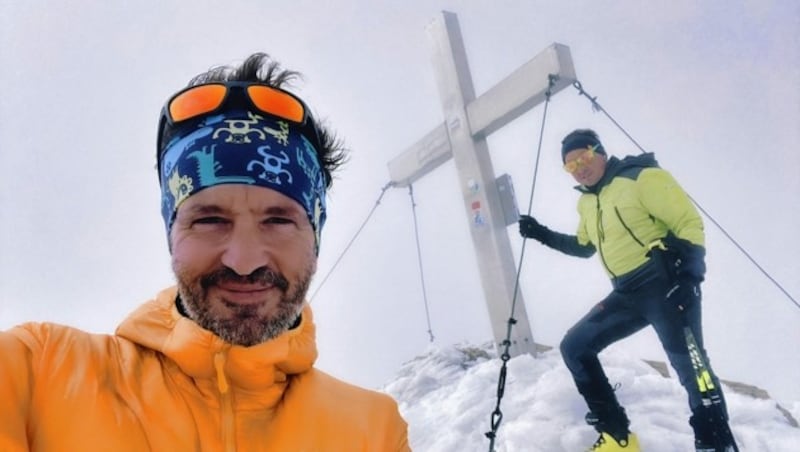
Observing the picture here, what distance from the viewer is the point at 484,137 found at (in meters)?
5.41

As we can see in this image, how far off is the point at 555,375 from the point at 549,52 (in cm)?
293

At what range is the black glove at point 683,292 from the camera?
2943mm

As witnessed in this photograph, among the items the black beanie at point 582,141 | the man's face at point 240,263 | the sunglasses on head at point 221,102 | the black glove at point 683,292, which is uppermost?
the black beanie at point 582,141

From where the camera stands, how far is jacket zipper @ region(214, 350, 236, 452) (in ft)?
3.93

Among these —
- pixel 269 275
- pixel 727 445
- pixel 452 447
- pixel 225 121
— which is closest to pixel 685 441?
pixel 727 445

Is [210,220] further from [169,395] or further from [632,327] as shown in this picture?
[632,327]

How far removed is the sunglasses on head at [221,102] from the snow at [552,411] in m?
2.76

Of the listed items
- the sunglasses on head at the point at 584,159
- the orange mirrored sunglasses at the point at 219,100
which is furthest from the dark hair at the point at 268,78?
the sunglasses on head at the point at 584,159

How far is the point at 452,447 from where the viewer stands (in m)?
3.59

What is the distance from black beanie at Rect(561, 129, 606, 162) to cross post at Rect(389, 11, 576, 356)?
3.67ft

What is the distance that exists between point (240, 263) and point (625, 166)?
9.89 ft

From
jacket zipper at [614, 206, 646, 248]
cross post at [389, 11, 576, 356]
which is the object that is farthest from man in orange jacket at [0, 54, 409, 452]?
cross post at [389, 11, 576, 356]

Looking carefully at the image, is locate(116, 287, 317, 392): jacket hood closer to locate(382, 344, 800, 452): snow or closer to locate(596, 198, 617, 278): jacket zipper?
locate(382, 344, 800, 452): snow

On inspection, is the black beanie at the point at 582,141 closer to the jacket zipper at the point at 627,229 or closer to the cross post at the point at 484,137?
the jacket zipper at the point at 627,229
